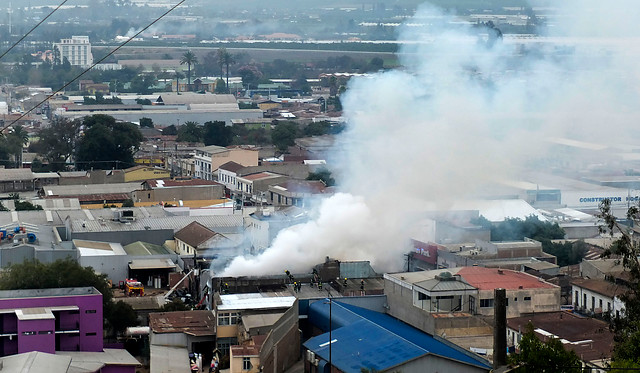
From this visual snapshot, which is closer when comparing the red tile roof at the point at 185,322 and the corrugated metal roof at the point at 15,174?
the red tile roof at the point at 185,322

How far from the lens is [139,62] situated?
64.9 meters

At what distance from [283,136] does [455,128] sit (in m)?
15.8

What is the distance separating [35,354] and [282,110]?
34.4 metres

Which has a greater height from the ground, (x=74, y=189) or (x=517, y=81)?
(x=517, y=81)

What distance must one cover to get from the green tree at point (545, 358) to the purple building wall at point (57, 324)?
191 inches

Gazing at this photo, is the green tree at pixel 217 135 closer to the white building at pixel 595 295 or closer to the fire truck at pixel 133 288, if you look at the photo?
the fire truck at pixel 133 288

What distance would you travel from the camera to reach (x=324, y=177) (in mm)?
25609

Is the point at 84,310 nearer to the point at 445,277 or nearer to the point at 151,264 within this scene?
the point at 445,277

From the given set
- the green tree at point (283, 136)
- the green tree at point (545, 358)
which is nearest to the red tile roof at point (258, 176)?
the green tree at point (283, 136)

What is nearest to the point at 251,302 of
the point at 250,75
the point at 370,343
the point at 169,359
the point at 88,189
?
the point at 169,359

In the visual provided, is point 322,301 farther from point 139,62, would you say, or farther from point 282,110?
point 139,62

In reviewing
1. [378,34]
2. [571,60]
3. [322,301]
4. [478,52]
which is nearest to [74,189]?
[478,52]

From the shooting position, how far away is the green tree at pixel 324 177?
24.9m

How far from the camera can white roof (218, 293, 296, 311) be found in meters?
13.4
